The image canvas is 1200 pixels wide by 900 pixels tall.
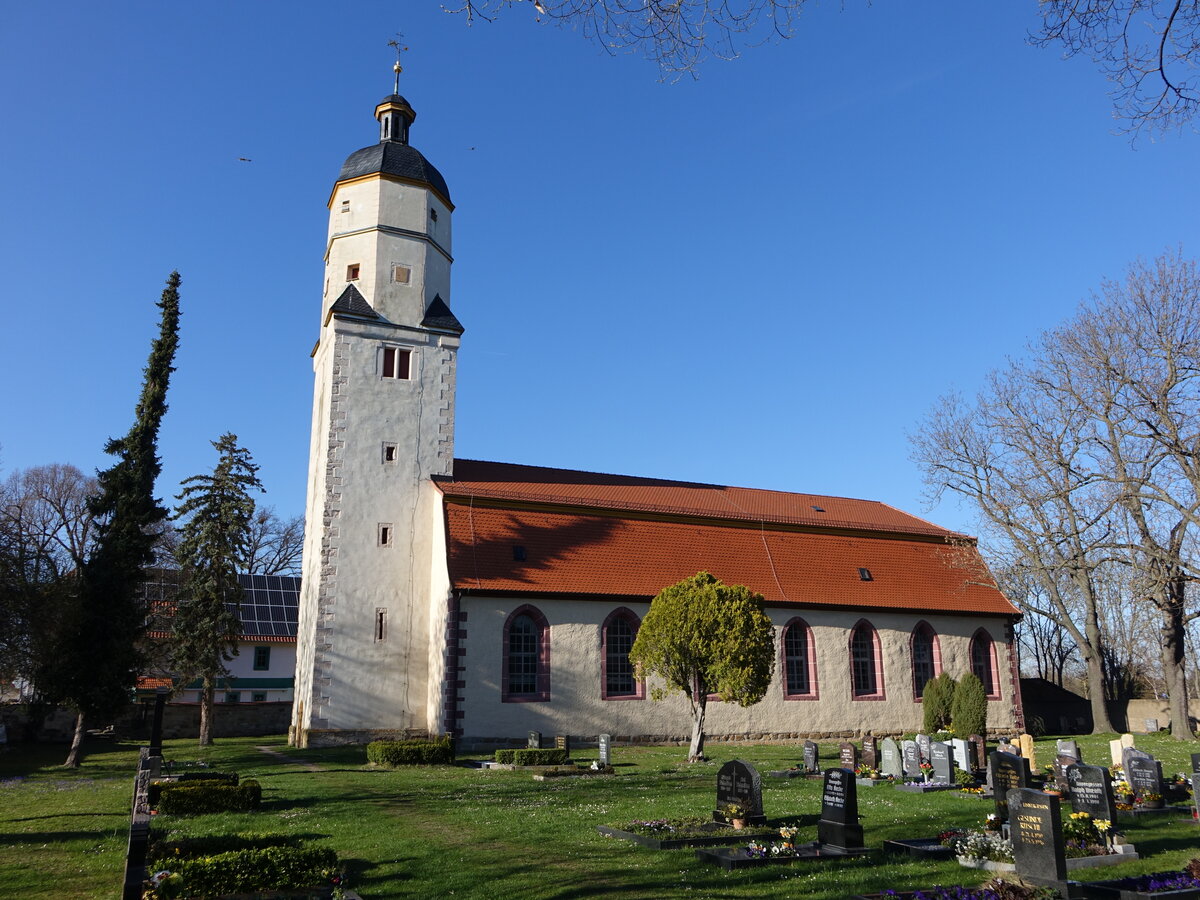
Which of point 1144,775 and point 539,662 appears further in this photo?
point 539,662

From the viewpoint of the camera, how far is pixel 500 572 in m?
26.8

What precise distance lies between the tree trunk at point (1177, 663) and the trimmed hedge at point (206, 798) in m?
28.0

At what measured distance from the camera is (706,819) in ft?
40.9

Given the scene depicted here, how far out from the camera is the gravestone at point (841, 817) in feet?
36.1

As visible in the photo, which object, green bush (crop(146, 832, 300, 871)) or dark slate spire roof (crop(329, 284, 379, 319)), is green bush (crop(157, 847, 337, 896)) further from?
dark slate spire roof (crop(329, 284, 379, 319))

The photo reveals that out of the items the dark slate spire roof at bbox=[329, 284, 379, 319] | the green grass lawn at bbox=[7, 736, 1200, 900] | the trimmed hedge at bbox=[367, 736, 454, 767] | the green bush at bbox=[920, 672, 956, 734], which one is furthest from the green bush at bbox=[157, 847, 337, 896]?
the green bush at bbox=[920, 672, 956, 734]

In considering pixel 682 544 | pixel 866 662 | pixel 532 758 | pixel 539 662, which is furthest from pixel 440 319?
pixel 866 662

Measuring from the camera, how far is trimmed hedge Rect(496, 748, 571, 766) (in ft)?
67.1

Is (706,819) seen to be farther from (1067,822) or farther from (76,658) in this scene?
(76,658)

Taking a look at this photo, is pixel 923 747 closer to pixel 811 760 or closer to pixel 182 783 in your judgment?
pixel 811 760

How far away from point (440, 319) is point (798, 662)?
16836mm

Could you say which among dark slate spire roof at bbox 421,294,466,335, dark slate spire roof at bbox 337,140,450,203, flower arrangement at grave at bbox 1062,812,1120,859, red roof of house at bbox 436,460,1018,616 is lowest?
flower arrangement at grave at bbox 1062,812,1120,859

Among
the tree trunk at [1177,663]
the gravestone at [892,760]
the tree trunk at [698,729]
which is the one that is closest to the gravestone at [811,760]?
the gravestone at [892,760]

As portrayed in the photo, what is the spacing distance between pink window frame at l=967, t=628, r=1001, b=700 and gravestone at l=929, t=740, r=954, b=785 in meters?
16.3
